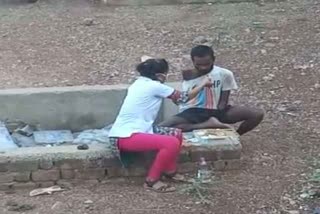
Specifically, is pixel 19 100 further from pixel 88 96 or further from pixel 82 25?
pixel 82 25

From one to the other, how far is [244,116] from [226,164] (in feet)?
2.10

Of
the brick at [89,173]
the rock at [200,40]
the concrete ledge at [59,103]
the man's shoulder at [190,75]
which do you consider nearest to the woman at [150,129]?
the brick at [89,173]

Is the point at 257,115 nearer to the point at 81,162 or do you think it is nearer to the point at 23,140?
the point at 81,162

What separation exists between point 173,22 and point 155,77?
15.1ft

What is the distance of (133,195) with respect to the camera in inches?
225

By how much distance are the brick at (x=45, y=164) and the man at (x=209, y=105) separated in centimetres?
102

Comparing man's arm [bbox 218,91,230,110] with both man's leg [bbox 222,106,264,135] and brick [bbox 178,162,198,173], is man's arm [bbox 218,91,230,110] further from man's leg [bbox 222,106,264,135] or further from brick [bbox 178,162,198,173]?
brick [bbox 178,162,198,173]

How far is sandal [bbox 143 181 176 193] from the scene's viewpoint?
5766 mm

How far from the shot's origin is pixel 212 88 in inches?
252

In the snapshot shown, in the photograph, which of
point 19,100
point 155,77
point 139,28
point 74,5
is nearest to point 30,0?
point 74,5

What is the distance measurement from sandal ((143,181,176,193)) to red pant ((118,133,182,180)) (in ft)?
0.14

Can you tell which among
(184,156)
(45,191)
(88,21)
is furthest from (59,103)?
(88,21)

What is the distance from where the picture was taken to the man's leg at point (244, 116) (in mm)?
6566

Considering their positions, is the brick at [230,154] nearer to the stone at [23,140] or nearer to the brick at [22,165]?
the brick at [22,165]
